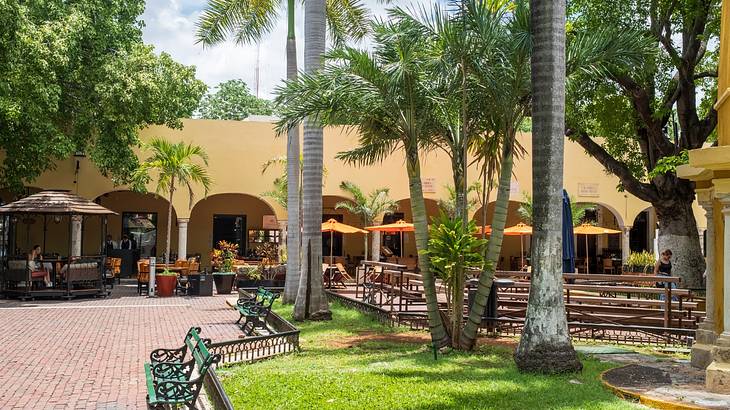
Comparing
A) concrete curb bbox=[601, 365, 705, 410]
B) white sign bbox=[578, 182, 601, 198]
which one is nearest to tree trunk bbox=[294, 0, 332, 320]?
concrete curb bbox=[601, 365, 705, 410]

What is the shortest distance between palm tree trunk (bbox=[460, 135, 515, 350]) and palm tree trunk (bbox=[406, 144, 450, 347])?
327 millimetres

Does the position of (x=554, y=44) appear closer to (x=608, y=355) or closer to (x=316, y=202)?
(x=608, y=355)

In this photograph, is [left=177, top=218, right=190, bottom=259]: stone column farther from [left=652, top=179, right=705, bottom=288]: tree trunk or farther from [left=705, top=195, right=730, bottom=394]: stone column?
[left=705, top=195, right=730, bottom=394]: stone column

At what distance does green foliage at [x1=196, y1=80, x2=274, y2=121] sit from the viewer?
174ft

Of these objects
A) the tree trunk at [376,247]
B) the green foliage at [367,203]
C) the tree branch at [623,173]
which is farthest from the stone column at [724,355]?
the green foliage at [367,203]

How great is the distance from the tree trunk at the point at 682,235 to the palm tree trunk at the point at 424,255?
31.8 ft

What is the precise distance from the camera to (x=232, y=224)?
27344mm

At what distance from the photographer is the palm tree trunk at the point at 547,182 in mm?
7695

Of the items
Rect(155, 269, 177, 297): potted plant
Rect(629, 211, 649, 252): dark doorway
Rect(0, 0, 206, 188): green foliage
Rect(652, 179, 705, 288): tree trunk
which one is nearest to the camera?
Rect(0, 0, 206, 188): green foliage

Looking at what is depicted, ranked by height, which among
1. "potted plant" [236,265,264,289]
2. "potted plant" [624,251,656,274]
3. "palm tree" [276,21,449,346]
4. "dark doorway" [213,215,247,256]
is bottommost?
"potted plant" [236,265,264,289]

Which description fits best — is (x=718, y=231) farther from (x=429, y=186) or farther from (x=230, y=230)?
(x=230, y=230)

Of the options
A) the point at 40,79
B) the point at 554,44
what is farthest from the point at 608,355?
the point at 40,79

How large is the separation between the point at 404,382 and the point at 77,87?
15764 millimetres

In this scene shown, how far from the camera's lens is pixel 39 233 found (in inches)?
992
